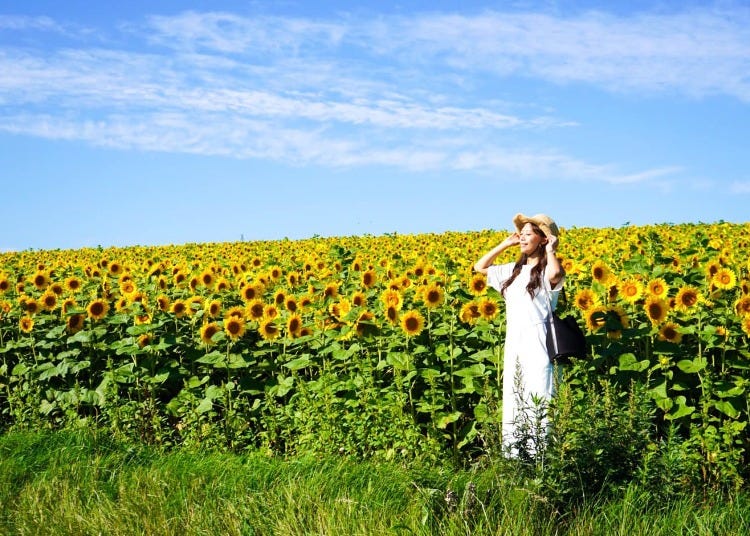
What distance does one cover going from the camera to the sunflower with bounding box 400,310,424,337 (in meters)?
6.62

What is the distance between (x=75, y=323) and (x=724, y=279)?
6.36 m

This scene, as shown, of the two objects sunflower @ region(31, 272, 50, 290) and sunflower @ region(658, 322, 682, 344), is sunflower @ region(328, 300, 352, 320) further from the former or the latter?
sunflower @ region(31, 272, 50, 290)

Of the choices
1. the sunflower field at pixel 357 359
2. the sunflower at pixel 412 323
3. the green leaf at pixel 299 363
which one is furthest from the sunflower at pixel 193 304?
the sunflower at pixel 412 323

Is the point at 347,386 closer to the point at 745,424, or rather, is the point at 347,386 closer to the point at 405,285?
the point at 405,285

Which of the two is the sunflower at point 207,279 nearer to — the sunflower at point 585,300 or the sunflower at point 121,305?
the sunflower at point 121,305

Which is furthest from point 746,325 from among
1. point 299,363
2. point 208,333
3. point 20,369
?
point 20,369

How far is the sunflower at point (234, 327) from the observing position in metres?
7.42

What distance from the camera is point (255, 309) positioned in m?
7.63

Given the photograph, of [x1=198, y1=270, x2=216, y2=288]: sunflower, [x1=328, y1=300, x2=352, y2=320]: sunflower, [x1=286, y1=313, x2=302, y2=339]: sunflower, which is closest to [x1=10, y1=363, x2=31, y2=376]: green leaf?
[x1=198, y1=270, x2=216, y2=288]: sunflower

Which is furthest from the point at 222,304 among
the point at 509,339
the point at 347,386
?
the point at 509,339

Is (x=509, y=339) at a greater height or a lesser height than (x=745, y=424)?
greater

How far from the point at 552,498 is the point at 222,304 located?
4.88 meters

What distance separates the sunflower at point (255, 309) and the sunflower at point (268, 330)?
21 cm

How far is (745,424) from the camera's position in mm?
6078
